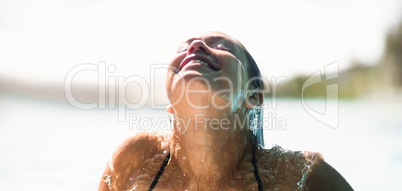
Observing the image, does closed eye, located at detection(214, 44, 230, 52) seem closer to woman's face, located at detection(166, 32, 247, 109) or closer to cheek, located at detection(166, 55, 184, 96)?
woman's face, located at detection(166, 32, 247, 109)

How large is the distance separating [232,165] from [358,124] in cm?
1013

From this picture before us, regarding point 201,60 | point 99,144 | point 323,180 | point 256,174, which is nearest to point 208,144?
point 256,174

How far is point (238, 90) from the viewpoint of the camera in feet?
7.73

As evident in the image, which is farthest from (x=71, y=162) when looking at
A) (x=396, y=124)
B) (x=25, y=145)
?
(x=396, y=124)

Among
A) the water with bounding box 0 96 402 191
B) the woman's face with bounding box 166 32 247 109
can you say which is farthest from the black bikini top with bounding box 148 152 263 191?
the water with bounding box 0 96 402 191

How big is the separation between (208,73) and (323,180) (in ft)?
2.67

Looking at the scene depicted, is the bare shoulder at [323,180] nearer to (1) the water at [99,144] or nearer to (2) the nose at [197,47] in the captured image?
(2) the nose at [197,47]

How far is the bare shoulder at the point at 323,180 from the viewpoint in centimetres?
233

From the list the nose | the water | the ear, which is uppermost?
the nose

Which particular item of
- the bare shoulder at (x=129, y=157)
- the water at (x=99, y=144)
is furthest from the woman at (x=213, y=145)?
the water at (x=99, y=144)

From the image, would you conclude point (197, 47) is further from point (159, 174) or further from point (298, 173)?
point (298, 173)

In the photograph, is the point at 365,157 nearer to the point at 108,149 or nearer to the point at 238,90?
the point at 108,149

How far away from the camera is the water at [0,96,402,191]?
6715 mm

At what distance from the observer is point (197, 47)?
2.33m
